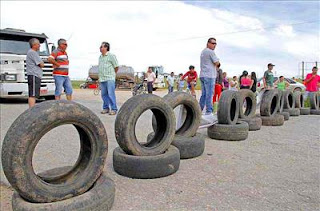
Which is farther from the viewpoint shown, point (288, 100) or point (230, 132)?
point (288, 100)

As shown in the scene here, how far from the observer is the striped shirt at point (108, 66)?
Answer: 8492mm

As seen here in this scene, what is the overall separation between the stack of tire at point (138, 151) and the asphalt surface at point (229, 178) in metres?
0.11

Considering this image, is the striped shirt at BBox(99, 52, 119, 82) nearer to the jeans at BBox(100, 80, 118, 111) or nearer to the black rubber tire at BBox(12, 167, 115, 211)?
the jeans at BBox(100, 80, 118, 111)

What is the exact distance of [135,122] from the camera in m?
3.62

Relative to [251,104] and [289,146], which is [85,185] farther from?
[251,104]

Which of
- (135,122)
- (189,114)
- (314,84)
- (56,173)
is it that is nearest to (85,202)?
(56,173)

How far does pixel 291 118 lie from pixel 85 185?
26.9 ft

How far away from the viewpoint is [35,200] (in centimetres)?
244

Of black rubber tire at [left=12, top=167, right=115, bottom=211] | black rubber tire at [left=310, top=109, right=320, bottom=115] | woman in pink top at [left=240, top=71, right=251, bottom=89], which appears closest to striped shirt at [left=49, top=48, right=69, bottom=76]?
black rubber tire at [left=12, top=167, right=115, bottom=211]

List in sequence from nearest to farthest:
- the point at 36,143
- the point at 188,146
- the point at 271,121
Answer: the point at 36,143 → the point at 188,146 → the point at 271,121

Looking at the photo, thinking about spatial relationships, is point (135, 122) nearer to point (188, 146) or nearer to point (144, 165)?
point (144, 165)

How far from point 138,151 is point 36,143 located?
4.61 feet

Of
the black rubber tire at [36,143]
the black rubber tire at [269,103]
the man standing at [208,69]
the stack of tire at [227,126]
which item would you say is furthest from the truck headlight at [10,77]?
the black rubber tire at [36,143]

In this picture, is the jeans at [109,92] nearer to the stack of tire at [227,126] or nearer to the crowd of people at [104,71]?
the crowd of people at [104,71]
